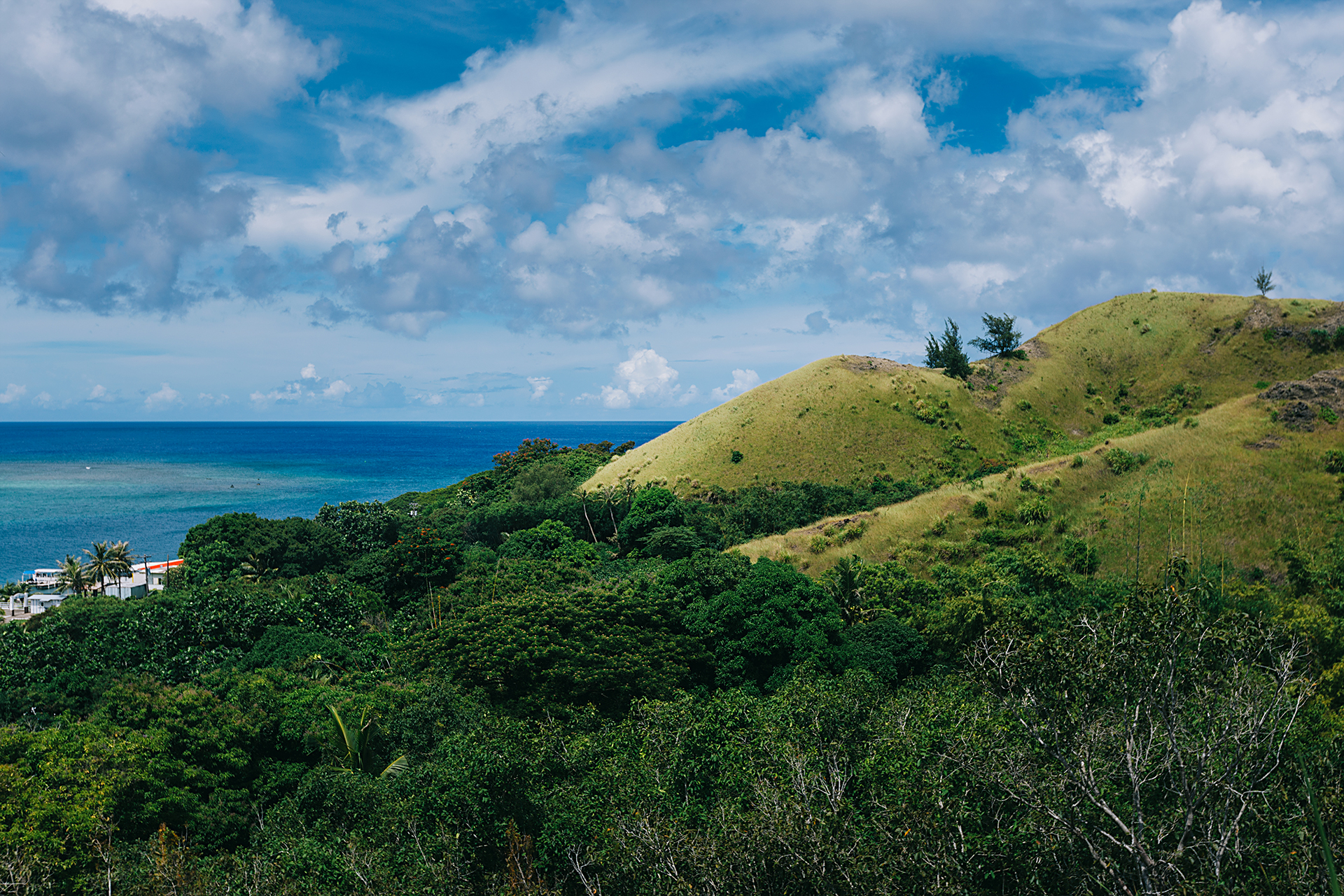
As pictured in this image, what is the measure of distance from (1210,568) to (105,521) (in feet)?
417

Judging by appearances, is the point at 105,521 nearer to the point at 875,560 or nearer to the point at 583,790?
the point at 875,560

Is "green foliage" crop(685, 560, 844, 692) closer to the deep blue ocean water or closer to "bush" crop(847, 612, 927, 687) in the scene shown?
"bush" crop(847, 612, 927, 687)

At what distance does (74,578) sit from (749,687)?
54939 millimetres

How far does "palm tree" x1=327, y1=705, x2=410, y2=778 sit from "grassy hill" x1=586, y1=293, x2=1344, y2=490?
44.4 m

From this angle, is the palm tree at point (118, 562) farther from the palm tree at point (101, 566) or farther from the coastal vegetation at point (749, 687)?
the coastal vegetation at point (749, 687)

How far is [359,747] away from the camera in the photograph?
85.8ft

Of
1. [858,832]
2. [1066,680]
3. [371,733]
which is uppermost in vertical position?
[1066,680]

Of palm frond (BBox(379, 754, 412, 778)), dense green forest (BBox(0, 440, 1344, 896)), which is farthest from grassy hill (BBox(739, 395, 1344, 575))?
palm frond (BBox(379, 754, 412, 778))

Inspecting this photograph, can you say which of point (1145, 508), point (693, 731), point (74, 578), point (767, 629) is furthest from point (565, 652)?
point (74, 578)

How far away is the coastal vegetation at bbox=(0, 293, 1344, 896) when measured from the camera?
13391mm

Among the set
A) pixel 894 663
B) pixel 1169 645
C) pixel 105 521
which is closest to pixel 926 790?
pixel 1169 645

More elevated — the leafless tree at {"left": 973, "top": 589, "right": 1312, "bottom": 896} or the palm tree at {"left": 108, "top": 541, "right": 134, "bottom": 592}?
the leafless tree at {"left": 973, "top": 589, "right": 1312, "bottom": 896}

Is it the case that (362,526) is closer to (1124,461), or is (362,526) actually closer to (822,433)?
(822,433)

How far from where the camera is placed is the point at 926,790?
1516 centimetres
